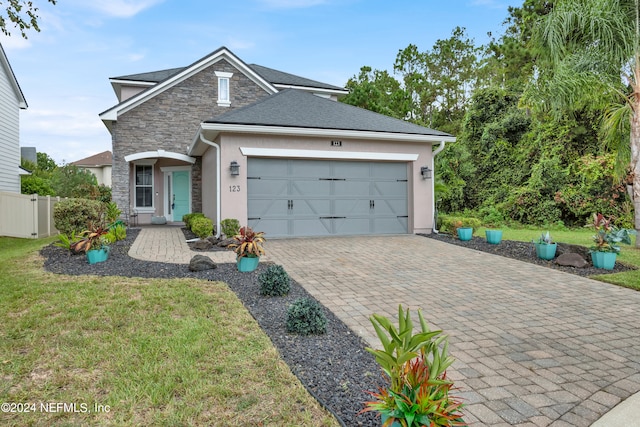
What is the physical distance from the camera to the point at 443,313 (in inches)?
183

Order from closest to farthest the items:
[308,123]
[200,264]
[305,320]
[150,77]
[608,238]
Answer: [305,320] < [200,264] < [608,238] < [308,123] < [150,77]

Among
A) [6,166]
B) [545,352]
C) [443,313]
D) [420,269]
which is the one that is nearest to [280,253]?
[420,269]

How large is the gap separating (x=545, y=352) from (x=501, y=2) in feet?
81.1

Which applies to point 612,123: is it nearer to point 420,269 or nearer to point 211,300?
point 420,269

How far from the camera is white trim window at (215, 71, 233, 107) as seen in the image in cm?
1617

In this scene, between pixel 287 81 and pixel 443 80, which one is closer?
pixel 287 81

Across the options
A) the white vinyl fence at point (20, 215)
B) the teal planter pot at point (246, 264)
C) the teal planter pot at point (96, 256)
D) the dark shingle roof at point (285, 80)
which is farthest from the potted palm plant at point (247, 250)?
the dark shingle roof at point (285, 80)

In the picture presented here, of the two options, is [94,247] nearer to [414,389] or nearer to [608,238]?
[414,389]

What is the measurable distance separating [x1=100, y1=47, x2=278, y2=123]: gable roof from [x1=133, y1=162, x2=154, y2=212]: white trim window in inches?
85.1

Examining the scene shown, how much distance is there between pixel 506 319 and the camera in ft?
14.6

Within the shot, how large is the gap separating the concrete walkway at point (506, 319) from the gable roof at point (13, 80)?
1229cm

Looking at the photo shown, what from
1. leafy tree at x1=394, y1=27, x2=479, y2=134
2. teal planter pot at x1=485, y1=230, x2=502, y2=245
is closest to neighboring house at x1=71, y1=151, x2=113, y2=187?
leafy tree at x1=394, y1=27, x2=479, y2=134

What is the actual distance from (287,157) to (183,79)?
7.56 metres

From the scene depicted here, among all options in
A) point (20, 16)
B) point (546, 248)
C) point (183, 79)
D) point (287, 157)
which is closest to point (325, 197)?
point (287, 157)
